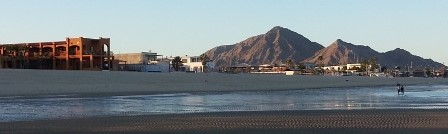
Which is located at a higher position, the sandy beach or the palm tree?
the palm tree

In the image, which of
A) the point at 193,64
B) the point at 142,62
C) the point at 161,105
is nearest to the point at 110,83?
the point at 161,105

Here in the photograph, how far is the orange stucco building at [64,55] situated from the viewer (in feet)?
252

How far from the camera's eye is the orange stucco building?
3022 inches

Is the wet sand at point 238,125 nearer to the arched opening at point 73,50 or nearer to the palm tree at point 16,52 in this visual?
the arched opening at point 73,50

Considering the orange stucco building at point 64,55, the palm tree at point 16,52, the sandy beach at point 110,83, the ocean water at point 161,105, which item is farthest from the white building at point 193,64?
the ocean water at point 161,105

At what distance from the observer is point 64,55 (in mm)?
78125

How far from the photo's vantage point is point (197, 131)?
45.8 feet

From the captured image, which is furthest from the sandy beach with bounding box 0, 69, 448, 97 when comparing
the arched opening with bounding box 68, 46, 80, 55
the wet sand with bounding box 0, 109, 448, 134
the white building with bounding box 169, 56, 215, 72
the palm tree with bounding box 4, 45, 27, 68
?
the white building with bounding box 169, 56, 215, 72

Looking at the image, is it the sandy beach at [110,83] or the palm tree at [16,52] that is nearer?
the sandy beach at [110,83]

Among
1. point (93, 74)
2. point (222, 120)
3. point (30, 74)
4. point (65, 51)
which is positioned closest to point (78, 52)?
point (65, 51)

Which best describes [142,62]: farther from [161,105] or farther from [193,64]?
[161,105]

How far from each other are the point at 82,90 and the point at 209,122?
32.1 meters

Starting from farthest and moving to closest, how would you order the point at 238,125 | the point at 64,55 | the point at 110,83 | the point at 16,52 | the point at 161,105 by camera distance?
the point at 16,52
the point at 64,55
the point at 110,83
the point at 161,105
the point at 238,125

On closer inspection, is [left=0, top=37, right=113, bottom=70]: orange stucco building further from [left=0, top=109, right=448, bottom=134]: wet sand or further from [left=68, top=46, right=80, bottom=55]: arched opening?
[left=0, top=109, right=448, bottom=134]: wet sand
